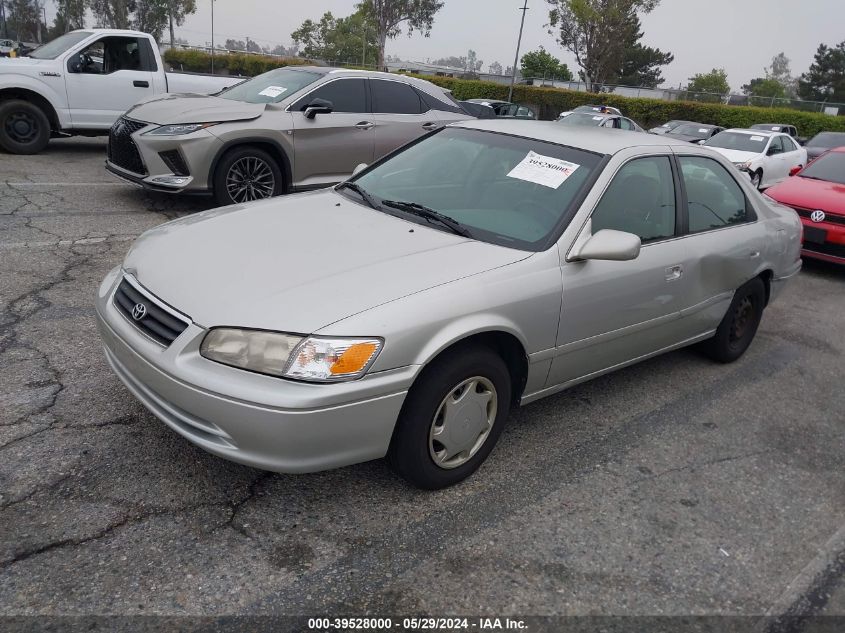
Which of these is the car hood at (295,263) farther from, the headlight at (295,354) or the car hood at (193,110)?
the car hood at (193,110)

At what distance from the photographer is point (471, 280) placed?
112 inches

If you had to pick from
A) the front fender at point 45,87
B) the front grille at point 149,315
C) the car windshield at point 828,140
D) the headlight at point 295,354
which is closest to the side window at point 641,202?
the headlight at point 295,354

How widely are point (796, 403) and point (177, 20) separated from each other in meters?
89.6

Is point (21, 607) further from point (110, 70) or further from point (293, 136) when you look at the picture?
point (110, 70)

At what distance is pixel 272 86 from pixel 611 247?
5.88 m

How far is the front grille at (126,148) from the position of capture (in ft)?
23.2

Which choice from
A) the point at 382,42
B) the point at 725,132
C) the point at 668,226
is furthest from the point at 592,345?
the point at 382,42

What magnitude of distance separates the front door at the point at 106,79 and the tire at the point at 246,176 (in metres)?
3.92

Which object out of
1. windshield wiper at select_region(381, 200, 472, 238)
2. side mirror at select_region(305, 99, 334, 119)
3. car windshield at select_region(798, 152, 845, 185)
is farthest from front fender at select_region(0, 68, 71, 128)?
car windshield at select_region(798, 152, 845, 185)

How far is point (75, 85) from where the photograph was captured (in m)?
9.60

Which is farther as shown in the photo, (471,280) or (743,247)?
(743,247)

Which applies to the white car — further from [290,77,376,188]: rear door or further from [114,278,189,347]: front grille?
[114,278,189,347]: front grille

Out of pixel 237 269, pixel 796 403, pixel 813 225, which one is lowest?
pixel 796 403

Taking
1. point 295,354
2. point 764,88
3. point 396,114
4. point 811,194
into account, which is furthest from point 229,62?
point 764,88
